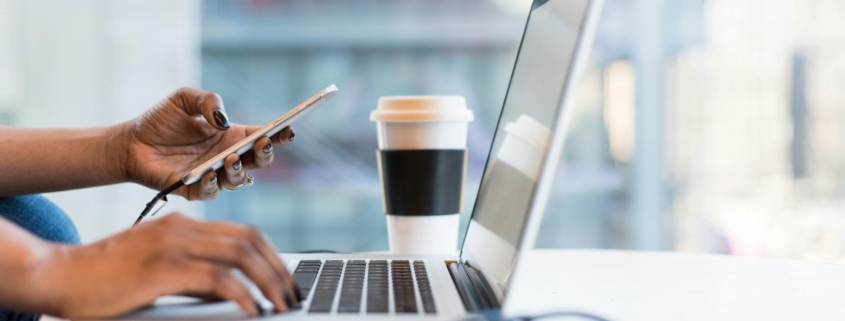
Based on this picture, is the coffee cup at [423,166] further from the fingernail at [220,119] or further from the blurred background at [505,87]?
the blurred background at [505,87]

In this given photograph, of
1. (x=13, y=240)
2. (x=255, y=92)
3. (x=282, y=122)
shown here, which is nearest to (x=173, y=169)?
(x=282, y=122)

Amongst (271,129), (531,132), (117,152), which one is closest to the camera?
(531,132)

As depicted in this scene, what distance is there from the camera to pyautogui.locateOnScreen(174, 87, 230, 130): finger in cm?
65

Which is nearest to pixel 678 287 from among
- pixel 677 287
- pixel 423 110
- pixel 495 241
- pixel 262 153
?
pixel 677 287

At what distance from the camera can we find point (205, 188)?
688 mm

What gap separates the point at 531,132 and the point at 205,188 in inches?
15.7

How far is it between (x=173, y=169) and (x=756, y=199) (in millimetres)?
1887

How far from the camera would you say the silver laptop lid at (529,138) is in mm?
329

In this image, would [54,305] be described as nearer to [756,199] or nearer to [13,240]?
[13,240]

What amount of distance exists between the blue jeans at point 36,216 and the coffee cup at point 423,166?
1.13 ft

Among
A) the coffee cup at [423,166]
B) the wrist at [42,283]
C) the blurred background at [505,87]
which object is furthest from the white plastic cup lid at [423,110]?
the blurred background at [505,87]

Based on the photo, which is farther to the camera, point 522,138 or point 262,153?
point 262,153

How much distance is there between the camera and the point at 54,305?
0.32m

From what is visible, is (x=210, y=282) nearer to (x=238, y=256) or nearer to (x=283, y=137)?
(x=238, y=256)
